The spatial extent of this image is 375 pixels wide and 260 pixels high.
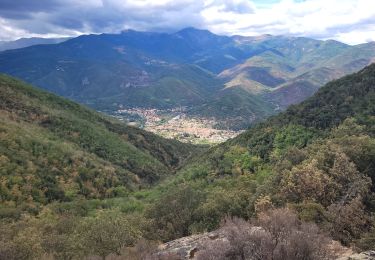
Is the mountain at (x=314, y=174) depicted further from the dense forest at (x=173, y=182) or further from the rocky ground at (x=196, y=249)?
the rocky ground at (x=196, y=249)

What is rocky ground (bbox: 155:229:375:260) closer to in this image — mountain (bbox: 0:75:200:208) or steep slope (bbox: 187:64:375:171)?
mountain (bbox: 0:75:200:208)

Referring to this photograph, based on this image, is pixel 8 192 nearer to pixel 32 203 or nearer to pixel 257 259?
pixel 32 203

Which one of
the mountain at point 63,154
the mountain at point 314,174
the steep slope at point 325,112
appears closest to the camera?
the mountain at point 314,174

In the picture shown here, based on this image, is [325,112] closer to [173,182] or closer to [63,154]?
[173,182]

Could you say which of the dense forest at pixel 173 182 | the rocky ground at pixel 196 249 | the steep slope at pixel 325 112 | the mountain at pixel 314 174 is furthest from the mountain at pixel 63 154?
the rocky ground at pixel 196 249

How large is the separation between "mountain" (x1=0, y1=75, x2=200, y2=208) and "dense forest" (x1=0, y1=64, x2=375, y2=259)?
32 centimetres

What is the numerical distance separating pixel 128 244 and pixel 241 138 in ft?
214

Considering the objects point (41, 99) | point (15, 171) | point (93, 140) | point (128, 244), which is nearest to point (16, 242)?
point (128, 244)

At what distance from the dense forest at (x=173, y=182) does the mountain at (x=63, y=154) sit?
32 centimetres

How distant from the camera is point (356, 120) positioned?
72.1 meters

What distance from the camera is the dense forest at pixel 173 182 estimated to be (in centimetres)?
3603

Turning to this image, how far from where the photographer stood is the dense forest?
36.0 meters

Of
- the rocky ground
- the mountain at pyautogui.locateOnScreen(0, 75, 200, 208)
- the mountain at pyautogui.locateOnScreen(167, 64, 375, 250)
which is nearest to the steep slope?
the mountain at pyautogui.locateOnScreen(167, 64, 375, 250)

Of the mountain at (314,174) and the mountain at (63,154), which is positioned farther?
the mountain at (63,154)
